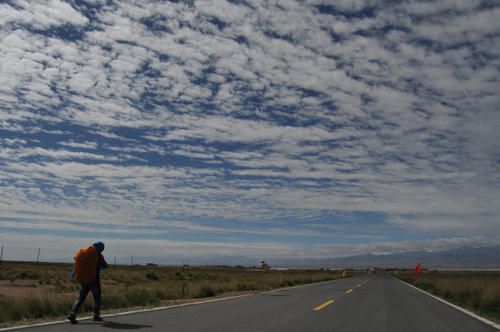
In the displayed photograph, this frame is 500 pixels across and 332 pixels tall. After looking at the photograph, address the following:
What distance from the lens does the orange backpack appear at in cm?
902

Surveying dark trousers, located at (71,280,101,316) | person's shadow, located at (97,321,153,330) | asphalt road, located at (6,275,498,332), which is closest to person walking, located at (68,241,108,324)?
dark trousers, located at (71,280,101,316)

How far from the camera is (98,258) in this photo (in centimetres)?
929

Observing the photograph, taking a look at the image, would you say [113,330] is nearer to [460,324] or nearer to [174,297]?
[460,324]

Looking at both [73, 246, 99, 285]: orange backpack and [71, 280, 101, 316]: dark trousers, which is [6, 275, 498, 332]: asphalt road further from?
[73, 246, 99, 285]: orange backpack

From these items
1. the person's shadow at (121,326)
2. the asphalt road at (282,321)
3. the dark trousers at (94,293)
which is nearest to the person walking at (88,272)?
the dark trousers at (94,293)

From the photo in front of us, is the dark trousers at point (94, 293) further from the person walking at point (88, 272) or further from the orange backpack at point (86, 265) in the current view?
the orange backpack at point (86, 265)

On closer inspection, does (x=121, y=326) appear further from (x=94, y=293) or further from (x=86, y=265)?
(x=86, y=265)

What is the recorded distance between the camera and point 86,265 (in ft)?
29.8

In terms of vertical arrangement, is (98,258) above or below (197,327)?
above

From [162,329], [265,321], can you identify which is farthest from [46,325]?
[265,321]

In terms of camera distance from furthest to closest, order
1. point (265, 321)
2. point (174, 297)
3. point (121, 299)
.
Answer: point (174, 297) → point (121, 299) → point (265, 321)

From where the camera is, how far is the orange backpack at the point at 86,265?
29.6 ft

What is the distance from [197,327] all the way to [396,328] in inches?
168

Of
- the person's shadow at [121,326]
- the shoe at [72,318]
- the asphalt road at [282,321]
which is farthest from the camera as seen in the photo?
the shoe at [72,318]
